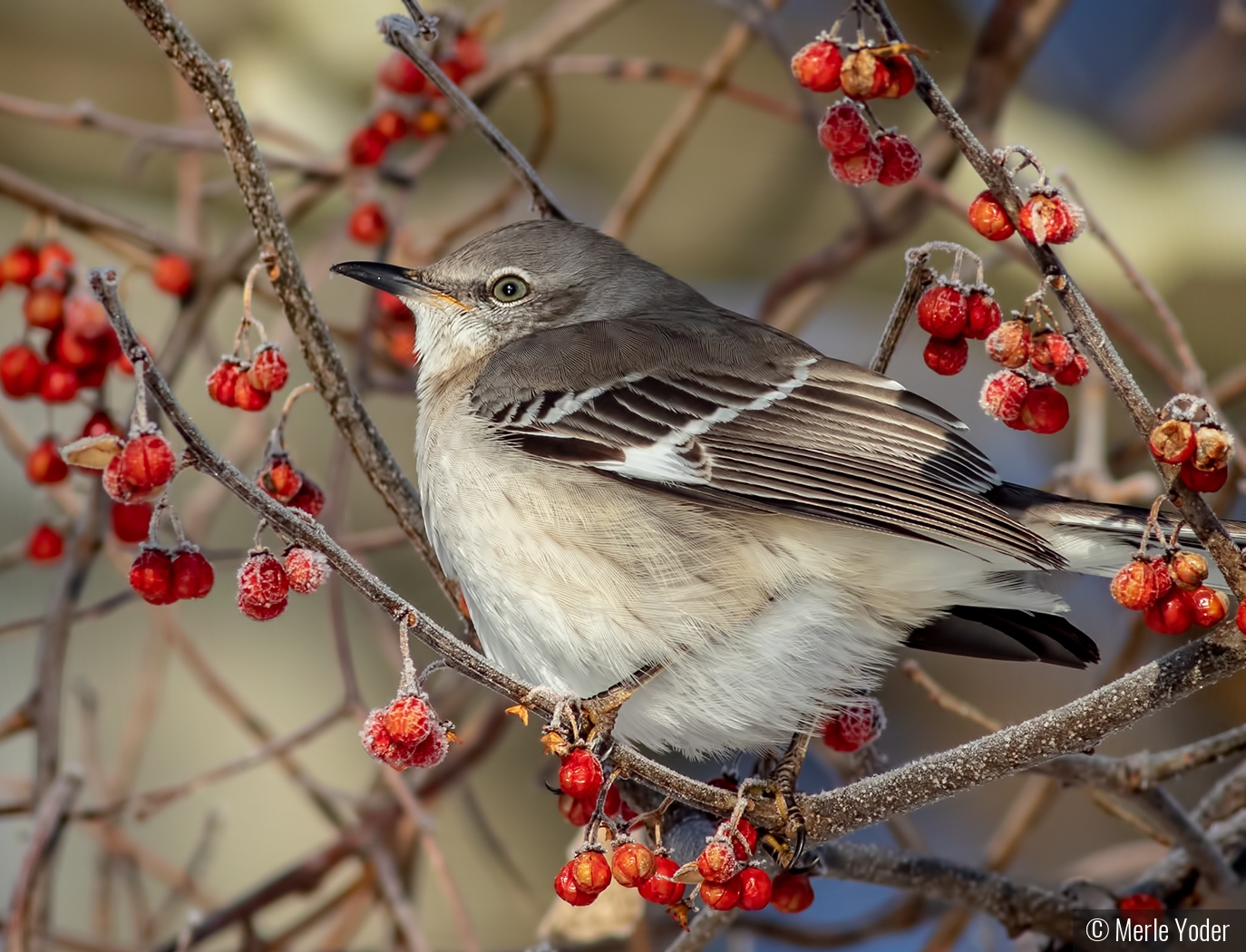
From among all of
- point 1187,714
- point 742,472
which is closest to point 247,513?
point 742,472

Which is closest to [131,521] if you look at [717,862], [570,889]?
[570,889]

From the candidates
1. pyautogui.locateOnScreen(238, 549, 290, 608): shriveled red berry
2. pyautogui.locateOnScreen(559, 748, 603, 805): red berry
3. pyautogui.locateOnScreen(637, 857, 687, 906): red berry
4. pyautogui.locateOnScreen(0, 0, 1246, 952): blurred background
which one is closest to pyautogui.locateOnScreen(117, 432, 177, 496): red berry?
Answer: pyautogui.locateOnScreen(238, 549, 290, 608): shriveled red berry

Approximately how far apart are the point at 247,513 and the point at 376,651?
0.74 metres

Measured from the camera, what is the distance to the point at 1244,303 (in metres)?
4.83

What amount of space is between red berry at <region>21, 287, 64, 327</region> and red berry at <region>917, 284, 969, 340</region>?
6.61 ft

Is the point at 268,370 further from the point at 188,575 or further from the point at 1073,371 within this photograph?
the point at 1073,371

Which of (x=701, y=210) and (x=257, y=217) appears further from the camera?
(x=701, y=210)

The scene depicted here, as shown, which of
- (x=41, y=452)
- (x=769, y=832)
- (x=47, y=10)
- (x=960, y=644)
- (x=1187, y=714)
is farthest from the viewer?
(x=47, y=10)

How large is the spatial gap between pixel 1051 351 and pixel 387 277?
1.72 metres

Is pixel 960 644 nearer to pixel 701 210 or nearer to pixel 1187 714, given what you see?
pixel 1187 714

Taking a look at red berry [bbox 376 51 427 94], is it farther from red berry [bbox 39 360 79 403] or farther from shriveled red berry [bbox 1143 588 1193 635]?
shriveled red berry [bbox 1143 588 1193 635]

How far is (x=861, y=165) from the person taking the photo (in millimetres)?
2125

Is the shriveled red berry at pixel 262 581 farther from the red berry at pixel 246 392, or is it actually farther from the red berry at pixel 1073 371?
Result: the red berry at pixel 1073 371

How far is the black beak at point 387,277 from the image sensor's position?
10.00ft
